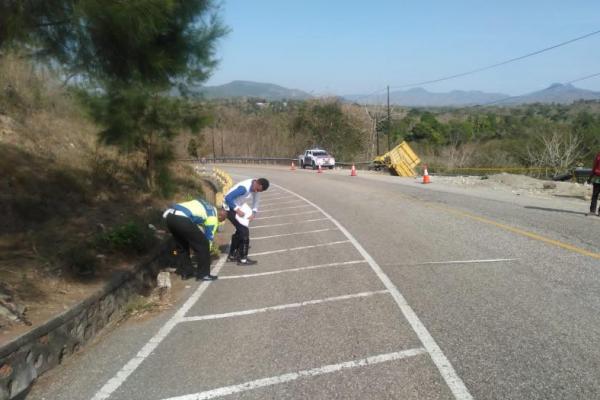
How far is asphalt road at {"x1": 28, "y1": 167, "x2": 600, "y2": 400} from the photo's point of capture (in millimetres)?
4156

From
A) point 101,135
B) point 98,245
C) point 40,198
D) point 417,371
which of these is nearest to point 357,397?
point 417,371

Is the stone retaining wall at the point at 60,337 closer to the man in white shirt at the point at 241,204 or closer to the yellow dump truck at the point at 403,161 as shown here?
the man in white shirt at the point at 241,204

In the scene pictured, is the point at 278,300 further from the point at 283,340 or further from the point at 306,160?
the point at 306,160

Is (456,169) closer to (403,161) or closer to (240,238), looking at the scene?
(403,161)

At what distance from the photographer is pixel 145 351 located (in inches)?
204

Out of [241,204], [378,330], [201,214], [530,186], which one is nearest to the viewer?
[378,330]

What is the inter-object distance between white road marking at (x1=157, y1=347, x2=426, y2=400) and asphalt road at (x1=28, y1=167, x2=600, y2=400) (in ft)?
0.05

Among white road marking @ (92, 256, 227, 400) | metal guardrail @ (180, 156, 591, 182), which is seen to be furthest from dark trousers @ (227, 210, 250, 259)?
metal guardrail @ (180, 156, 591, 182)

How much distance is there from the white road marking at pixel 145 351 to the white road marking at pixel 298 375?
25.0 inches

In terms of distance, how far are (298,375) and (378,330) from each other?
1.25 meters

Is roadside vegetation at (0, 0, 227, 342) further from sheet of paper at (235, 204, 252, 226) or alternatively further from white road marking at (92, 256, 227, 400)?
sheet of paper at (235, 204, 252, 226)

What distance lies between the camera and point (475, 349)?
467cm

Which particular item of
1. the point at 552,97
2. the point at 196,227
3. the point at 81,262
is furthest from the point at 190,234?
the point at 552,97

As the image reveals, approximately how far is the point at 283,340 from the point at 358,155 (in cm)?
5842
